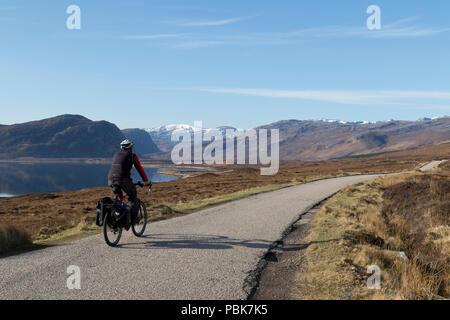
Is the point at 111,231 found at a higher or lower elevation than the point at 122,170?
lower

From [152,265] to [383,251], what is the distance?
550 centimetres

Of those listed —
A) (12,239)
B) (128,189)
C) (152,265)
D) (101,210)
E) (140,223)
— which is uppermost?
(128,189)

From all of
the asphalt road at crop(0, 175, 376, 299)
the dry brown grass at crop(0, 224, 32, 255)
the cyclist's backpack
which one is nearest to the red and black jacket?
the cyclist's backpack

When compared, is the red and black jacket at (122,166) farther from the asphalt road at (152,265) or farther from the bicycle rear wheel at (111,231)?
the asphalt road at (152,265)

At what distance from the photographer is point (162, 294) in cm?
579

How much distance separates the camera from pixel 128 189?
947cm

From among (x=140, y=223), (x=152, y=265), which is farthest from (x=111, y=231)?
(x=152, y=265)

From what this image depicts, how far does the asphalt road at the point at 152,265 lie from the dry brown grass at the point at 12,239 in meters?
0.86

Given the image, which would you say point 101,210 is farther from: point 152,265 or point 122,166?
point 152,265

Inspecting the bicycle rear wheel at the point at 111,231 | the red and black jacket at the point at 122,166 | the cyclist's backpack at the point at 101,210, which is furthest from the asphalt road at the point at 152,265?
the red and black jacket at the point at 122,166

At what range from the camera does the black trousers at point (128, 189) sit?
9.20 m

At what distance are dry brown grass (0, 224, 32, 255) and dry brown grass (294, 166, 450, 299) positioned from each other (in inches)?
281

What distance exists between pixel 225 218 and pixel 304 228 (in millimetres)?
3260

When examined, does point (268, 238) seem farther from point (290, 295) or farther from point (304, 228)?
point (290, 295)
